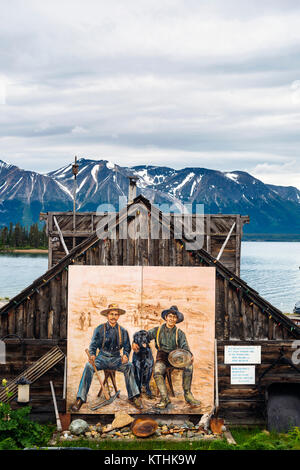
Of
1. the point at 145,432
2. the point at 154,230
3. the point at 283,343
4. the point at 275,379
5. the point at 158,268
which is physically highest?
the point at 154,230

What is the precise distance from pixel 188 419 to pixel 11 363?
5579 millimetres

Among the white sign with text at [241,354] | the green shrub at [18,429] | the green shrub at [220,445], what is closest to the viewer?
the green shrub at [220,445]

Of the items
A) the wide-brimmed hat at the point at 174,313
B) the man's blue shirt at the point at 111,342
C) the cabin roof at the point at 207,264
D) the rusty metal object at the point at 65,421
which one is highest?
the cabin roof at the point at 207,264

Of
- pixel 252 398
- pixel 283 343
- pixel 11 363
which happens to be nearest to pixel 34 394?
pixel 11 363

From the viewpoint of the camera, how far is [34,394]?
1545 cm

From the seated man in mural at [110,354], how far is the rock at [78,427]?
22.1 inches

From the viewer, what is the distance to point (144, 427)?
14484 mm

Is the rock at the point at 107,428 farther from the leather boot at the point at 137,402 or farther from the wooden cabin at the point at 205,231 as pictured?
the wooden cabin at the point at 205,231

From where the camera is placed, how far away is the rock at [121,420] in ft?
48.6

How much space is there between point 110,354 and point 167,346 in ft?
5.70

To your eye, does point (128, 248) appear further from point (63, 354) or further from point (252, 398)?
point (252, 398)

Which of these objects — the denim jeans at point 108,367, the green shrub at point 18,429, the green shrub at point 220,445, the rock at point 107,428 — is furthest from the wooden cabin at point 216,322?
the green shrub at point 220,445

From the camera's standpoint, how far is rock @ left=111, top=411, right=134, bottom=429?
14820mm
